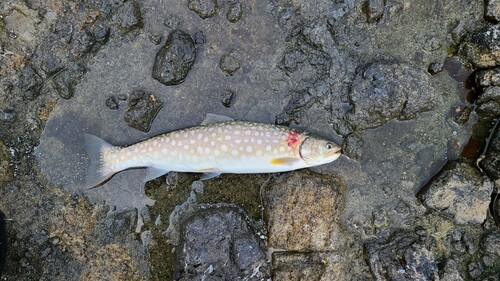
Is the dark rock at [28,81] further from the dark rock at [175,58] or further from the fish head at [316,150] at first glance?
the fish head at [316,150]

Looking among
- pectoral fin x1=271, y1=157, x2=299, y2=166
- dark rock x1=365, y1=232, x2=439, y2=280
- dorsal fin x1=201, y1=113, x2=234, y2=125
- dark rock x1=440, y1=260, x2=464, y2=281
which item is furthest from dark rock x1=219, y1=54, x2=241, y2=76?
dark rock x1=440, y1=260, x2=464, y2=281

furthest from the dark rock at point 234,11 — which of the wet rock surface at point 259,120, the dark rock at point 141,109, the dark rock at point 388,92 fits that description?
the dark rock at point 388,92

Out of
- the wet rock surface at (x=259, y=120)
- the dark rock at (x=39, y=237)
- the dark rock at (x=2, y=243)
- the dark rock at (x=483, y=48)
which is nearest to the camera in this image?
the dark rock at (x=483, y=48)

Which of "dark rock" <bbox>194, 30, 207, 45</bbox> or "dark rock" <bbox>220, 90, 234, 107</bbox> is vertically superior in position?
"dark rock" <bbox>194, 30, 207, 45</bbox>

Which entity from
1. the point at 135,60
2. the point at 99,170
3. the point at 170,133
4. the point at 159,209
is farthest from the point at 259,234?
the point at 135,60

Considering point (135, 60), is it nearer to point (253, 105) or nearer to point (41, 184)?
point (253, 105)

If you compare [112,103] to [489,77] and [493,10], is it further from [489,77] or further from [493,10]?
[493,10]

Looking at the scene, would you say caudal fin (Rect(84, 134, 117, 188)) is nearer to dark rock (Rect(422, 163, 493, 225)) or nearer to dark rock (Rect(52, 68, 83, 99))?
dark rock (Rect(52, 68, 83, 99))
